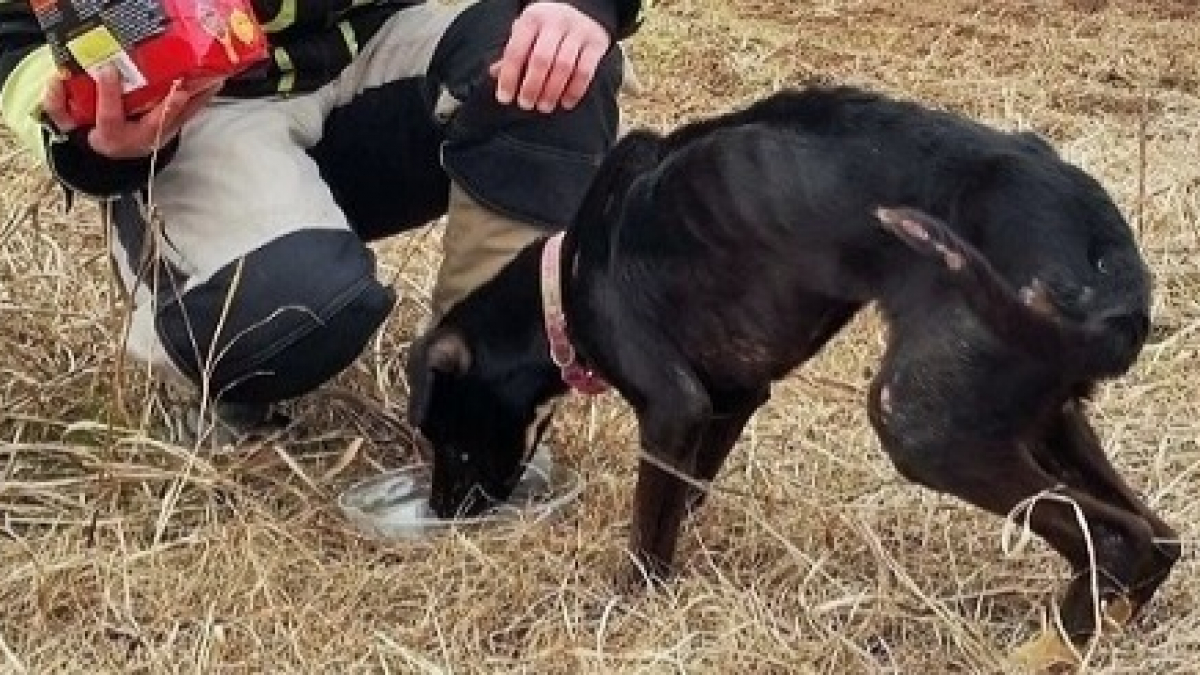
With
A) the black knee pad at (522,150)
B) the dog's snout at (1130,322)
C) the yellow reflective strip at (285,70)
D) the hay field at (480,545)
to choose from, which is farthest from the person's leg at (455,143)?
the dog's snout at (1130,322)

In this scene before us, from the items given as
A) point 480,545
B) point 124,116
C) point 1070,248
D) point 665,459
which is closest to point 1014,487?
point 1070,248

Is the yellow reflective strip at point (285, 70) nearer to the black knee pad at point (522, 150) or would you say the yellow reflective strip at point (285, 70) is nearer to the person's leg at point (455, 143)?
the person's leg at point (455, 143)

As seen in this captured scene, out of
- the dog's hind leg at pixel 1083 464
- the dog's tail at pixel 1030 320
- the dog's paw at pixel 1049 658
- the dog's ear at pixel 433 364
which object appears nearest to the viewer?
the dog's tail at pixel 1030 320

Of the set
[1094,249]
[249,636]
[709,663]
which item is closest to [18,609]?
[249,636]

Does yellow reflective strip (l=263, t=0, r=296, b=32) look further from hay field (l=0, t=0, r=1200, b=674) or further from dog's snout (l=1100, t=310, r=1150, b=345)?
dog's snout (l=1100, t=310, r=1150, b=345)

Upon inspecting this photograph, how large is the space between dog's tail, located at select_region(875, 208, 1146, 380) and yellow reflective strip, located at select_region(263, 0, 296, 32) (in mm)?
1301

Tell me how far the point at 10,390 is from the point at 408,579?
1.00 m

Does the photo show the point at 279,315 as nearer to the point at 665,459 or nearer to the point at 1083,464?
the point at 665,459

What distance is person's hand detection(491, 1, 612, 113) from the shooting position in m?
3.10

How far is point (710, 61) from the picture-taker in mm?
6539

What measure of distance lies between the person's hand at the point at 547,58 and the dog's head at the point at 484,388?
38 centimetres

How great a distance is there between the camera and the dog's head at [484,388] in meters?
3.42

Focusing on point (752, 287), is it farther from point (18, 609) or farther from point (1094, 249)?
point (18, 609)

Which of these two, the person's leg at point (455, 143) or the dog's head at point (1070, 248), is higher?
the dog's head at point (1070, 248)
